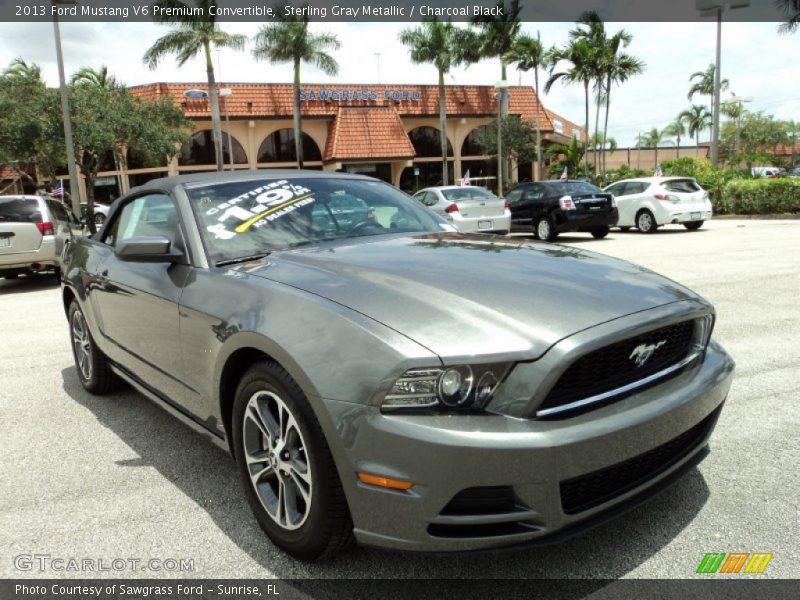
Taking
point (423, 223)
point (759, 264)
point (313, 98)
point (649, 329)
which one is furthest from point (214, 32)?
point (649, 329)

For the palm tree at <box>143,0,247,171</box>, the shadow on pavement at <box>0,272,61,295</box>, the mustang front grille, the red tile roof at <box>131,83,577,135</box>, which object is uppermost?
the palm tree at <box>143,0,247,171</box>

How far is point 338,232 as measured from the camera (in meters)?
3.51

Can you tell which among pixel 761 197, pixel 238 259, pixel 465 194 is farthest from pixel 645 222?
pixel 238 259

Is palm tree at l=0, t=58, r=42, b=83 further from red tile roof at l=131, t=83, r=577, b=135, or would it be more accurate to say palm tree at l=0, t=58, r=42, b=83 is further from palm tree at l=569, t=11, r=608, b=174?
palm tree at l=569, t=11, r=608, b=174

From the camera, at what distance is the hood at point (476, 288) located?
209 cm

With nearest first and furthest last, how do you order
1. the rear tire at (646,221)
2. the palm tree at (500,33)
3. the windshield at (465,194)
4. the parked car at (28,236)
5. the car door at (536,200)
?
the parked car at (28,236) < the windshield at (465,194) < the car door at (536,200) < the rear tire at (646,221) < the palm tree at (500,33)

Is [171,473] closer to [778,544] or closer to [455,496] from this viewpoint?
[455,496]

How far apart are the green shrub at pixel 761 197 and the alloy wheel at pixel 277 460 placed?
2184 cm

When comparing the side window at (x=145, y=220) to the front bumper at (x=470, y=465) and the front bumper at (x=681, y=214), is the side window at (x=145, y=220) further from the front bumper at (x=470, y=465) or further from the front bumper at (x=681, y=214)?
the front bumper at (x=681, y=214)

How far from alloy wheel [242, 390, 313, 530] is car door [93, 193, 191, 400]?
0.71 metres

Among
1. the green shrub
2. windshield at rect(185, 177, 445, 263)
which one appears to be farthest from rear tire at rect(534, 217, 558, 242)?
windshield at rect(185, 177, 445, 263)

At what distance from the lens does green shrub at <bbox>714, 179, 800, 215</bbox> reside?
19984mm

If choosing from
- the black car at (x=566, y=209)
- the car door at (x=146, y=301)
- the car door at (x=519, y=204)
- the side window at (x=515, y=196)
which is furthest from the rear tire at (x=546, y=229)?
the car door at (x=146, y=301)

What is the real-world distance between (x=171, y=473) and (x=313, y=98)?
1325 inches
